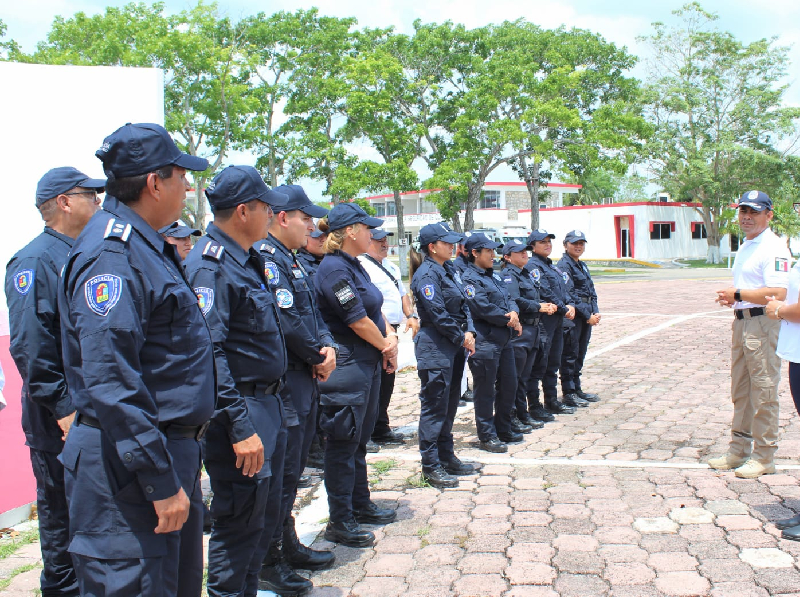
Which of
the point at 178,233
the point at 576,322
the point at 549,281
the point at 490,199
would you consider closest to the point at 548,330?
the point at 549,281

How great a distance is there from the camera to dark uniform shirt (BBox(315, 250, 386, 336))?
433 cm

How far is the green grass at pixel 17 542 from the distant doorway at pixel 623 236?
49.4 meters

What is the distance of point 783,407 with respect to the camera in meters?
7.52

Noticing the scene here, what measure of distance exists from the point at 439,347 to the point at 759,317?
2.45 metres

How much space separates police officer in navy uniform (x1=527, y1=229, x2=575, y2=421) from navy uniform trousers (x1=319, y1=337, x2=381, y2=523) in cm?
349

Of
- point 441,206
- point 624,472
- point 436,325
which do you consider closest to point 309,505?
point 436,325

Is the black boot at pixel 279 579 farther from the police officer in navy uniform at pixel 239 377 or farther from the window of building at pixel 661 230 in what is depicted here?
the window of building at pixel 661 230

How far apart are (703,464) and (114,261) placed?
5.09 m

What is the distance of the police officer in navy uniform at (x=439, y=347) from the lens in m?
5.39

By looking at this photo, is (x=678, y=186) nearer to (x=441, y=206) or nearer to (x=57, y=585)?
(x=441, y=206)

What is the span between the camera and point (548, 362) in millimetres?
7914

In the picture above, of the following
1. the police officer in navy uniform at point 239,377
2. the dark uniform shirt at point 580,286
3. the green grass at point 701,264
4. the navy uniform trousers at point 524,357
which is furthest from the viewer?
the green grass at point 701,264

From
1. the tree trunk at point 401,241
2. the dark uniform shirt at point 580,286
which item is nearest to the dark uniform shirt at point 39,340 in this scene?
the dark uniform shirt at point 580,286

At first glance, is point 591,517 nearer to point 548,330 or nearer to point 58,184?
point 548,330
